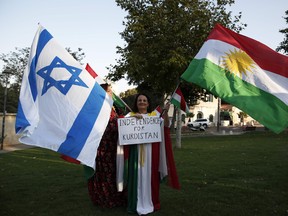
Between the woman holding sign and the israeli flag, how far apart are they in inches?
31.3

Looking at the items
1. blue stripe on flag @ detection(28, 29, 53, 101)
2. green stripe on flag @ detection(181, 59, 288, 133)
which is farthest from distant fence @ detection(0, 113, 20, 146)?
green stripe on flag @ detection(181, 59, 288, 133)

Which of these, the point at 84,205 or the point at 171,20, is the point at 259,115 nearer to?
the point at 84,205

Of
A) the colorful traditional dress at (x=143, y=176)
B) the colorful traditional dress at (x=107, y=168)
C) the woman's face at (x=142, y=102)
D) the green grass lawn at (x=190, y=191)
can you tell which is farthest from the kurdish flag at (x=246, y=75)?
the green grass lawn at (x=190, y=191)

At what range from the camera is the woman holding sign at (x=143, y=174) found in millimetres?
5715

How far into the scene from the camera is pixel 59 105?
531cm

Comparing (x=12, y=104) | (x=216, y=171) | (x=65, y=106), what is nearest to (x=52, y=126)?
(x=65, y=106)

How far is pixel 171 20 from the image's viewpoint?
16.3m

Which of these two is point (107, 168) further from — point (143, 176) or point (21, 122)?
point (21, 122)

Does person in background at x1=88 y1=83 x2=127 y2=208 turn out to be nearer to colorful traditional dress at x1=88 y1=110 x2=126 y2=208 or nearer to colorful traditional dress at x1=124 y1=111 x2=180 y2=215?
colorful traditional dress at x1=88 y1=110 x2=126 y2=208

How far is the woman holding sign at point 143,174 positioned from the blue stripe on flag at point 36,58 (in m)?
1.73

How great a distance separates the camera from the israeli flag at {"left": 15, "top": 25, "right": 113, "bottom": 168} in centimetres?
501

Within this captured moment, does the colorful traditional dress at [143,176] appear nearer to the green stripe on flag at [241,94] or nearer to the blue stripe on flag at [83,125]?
the blue stripe on flag at [83,125]

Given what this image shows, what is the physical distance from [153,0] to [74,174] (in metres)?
9.99

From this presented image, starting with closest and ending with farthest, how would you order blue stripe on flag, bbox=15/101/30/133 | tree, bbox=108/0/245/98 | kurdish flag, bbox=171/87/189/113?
blue stripe on flag, bbox=15/101/30/133 < kurdish flag, bbox=171/87/189/113 < tree, bbox=108/0/245/98
